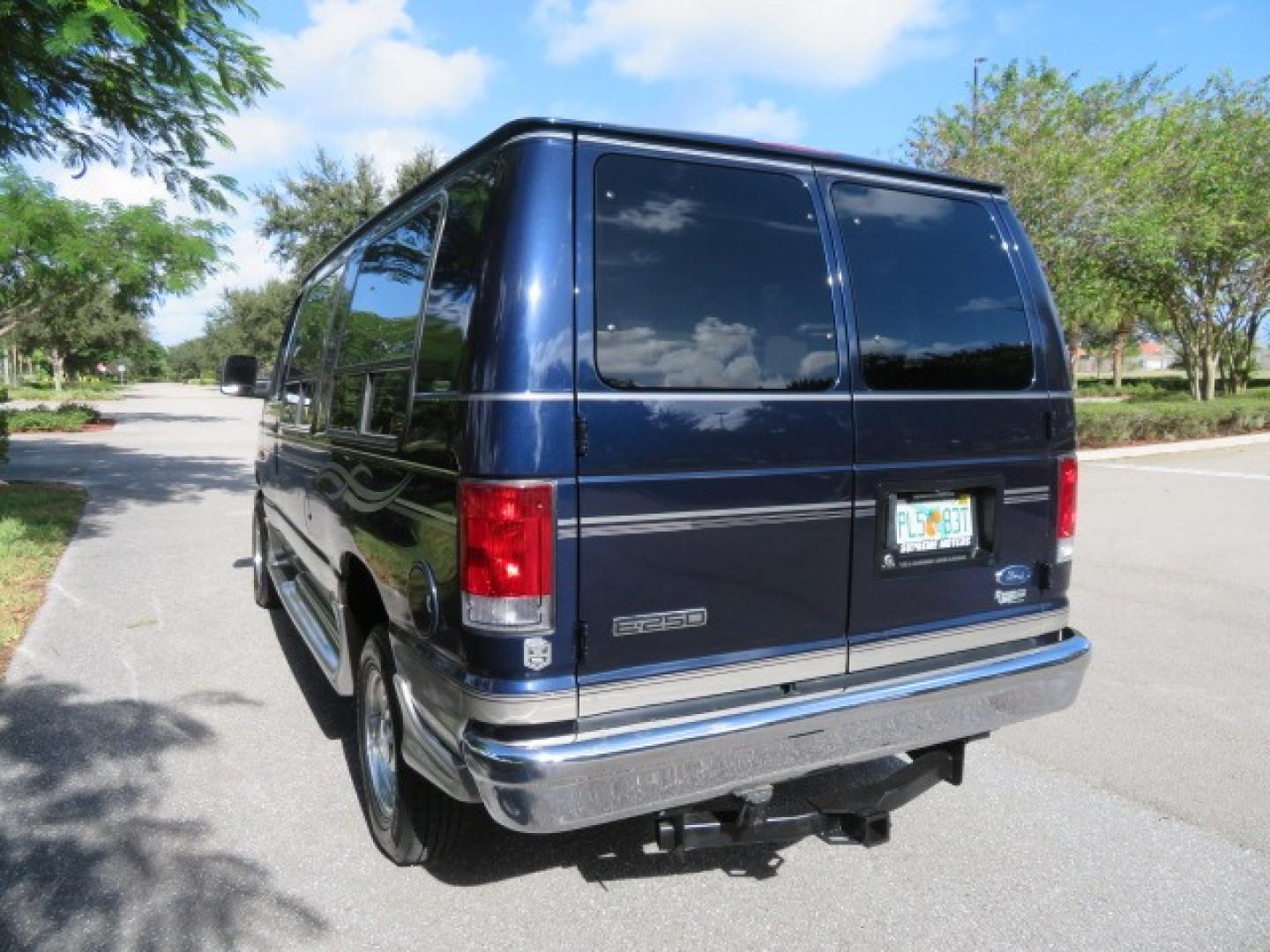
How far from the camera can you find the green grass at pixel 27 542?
5793mm

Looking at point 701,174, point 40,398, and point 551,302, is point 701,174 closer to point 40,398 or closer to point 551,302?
point 551,302

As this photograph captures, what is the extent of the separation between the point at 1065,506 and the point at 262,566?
17.1 ft

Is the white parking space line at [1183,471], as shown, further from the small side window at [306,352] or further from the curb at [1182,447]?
the small side window at [306,352]

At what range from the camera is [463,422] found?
7.42ft

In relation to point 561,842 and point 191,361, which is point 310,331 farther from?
point 191,361

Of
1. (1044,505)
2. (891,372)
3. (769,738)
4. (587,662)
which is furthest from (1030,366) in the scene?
(587,662)

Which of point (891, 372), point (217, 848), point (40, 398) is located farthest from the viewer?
point (40, 398)

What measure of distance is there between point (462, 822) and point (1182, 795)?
2.76 metres

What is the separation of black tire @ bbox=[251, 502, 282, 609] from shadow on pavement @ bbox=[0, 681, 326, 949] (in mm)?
1967

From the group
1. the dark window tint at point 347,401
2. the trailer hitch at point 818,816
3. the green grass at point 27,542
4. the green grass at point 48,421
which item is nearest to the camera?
the trailer hitch at point 818,816

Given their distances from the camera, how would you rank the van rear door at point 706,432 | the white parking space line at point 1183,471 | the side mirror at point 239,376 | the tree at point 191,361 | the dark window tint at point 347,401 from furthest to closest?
1. the tree at point 191,361
2. the white parking space line at point 1183,471
3. the side mirror at point 239,376
4. the dark window tint at point 347,401
5. the van rear door at point 706,432

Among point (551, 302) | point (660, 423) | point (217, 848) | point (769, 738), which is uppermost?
point (551, 302)

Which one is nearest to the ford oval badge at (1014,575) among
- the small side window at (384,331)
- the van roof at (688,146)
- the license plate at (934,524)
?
the license plate at (934,524)

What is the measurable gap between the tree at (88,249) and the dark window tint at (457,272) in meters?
11.3
